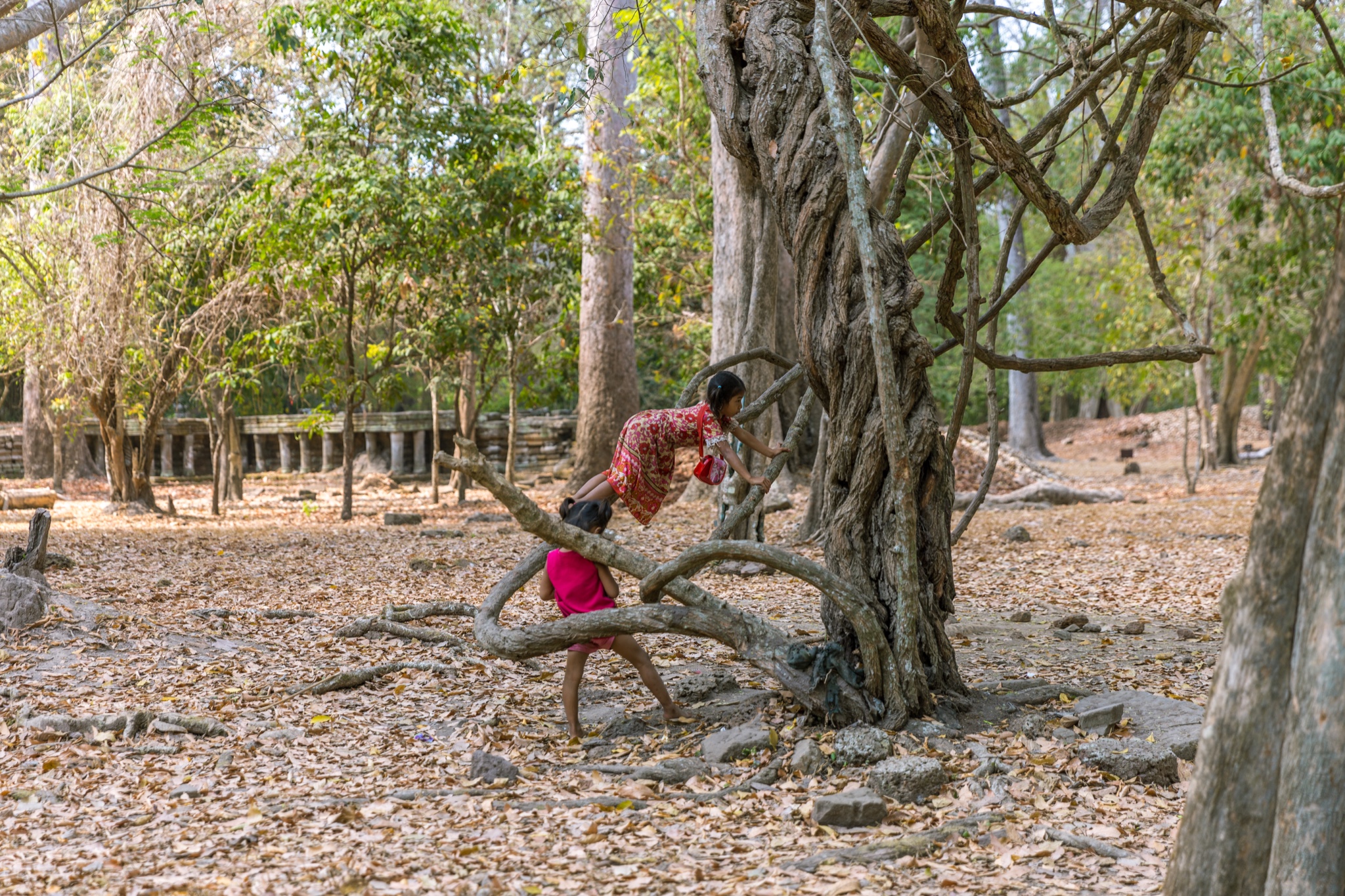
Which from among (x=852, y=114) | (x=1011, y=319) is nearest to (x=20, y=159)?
(x=852, y=114)

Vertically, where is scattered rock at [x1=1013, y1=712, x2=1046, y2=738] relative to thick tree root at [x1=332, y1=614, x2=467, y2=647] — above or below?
above

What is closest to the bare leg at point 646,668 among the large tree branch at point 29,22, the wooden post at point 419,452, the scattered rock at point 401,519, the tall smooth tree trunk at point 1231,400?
the large tree branch at point 29,22

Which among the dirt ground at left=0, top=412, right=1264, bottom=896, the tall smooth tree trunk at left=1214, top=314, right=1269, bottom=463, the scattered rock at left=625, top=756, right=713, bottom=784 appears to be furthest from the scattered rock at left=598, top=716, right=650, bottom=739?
the tall smooth tree trunk at left=1214, top=314, right=1269, bottom=463

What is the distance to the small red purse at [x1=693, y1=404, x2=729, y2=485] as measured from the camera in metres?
4.82

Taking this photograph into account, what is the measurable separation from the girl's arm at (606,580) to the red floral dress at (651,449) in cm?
44

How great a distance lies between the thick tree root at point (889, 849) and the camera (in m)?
3.12

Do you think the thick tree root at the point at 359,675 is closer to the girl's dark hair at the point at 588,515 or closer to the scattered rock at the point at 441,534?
the girl's dark hair at the point at 588,515

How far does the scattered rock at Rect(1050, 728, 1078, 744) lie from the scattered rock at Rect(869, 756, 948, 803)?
2.13ft

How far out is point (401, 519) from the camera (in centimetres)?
1191

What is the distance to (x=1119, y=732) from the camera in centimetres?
406

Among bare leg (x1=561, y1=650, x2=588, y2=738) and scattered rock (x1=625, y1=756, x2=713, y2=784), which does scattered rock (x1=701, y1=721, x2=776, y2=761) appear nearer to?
scattered rock (x1=625, y1=756, x2=713, y2=784)

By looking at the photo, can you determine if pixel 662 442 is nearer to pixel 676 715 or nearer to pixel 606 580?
pixel 606 580

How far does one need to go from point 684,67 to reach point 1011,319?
50.7 feet

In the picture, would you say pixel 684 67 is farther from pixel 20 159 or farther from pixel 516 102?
pixel 20 159
